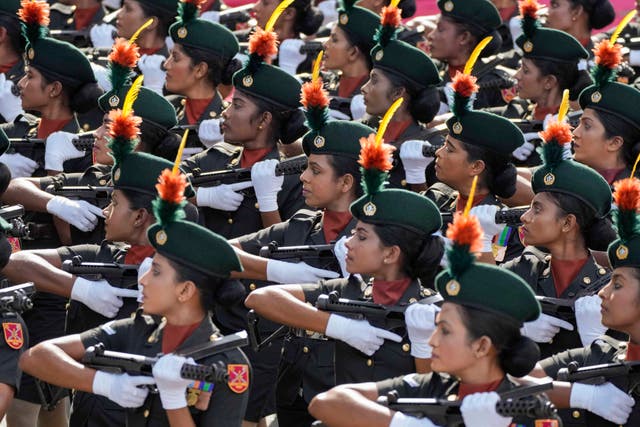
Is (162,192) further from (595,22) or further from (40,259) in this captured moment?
(595,22)

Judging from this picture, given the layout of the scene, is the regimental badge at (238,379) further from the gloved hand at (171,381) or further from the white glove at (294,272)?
the white glove at (294,272)

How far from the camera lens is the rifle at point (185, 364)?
26.8ft

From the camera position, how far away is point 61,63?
41.3 ft

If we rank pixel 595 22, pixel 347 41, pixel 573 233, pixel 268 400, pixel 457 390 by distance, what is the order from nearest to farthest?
pixel 457 390
pixel 573 233
pixel 268 400
pixel 347 41
pixel 595 22

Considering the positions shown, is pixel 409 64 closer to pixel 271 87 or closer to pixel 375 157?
pixel 271 87

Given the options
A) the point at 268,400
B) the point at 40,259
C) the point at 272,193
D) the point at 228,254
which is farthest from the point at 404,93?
the point at 228,254

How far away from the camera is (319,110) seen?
1077 cm

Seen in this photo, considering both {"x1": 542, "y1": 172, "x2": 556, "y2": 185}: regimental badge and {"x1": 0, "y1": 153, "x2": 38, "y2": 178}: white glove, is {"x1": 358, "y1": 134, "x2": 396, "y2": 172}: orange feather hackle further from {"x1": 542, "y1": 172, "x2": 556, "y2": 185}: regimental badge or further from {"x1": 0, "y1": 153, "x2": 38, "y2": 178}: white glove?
{"x1": 0, "y1": 153, "x2": 38, "y2": 178}: white glove

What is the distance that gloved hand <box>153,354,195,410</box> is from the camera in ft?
26.9

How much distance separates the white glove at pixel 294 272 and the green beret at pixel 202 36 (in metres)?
3.14

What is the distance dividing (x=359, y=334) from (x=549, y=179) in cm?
175

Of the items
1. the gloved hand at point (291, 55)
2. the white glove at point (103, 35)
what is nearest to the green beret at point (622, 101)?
the gloved hand at point (291, 55)

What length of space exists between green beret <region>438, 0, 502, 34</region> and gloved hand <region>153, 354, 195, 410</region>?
264 inches

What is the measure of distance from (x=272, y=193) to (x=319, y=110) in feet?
Answer: 3.63
